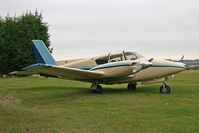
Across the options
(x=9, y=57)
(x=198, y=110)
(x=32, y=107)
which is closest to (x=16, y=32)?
(x=9, y=57)

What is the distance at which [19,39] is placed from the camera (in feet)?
175

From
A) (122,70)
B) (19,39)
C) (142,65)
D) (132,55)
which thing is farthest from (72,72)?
(19,39)

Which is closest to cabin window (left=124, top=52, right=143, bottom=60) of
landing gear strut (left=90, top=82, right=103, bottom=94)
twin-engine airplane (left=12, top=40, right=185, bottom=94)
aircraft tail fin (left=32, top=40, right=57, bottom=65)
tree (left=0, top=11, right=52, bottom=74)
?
twin-engine airplane (left=12, top=40, right=185, bottom=94)

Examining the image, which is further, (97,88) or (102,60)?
(102,60)

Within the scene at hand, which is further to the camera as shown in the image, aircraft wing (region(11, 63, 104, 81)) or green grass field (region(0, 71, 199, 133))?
aircraft wing (region(11, 63, 104, 81))

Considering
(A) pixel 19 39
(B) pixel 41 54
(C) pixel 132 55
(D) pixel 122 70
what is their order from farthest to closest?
(A) pixel 19 39 → (B) pixel 41 54 → (C) pixel 132 55 → (D) pixel 122 70

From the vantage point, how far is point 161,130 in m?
9.24

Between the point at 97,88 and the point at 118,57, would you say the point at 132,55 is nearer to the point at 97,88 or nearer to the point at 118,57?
the point at 118,57

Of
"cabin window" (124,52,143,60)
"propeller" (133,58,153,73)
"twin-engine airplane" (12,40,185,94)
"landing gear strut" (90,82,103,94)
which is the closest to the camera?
"propeller" (133,58,153,73)

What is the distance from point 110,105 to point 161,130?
529 cm

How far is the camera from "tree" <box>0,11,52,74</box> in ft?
170

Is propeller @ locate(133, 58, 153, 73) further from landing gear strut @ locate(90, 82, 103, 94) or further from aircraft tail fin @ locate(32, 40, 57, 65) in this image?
aircraft tail fin @ locate(32, 40, 57, 65)

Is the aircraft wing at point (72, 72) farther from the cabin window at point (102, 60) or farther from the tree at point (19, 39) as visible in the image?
the tree at point (19, 39)

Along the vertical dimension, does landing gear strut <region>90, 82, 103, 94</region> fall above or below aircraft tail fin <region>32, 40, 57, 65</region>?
below
